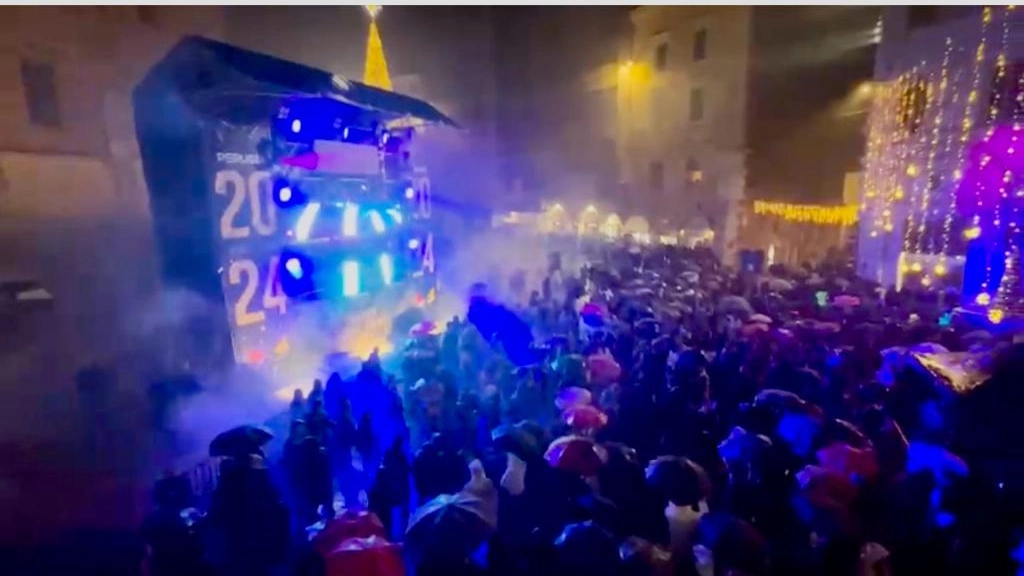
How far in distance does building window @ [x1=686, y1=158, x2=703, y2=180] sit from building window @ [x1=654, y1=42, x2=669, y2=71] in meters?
0.45

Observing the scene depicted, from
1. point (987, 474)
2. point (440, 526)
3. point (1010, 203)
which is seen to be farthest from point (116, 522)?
point (1010, 203)

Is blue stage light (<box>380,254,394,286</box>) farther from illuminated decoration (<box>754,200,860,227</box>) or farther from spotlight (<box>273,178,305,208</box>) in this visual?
illuminated decoration (<box>754,200,860,227</box>)

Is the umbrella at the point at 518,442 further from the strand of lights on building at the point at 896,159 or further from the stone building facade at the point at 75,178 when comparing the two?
the strand of lights on building at the point at 896,159

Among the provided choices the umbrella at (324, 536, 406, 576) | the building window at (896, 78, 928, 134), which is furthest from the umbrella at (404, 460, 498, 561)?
the building window at (896, 78, 928, 134)

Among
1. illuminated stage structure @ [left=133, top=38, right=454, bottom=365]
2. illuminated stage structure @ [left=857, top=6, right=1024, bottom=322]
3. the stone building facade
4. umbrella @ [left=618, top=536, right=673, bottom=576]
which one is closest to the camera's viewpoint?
umbrella @ [left=618, top=536, right=673, bottom=576]

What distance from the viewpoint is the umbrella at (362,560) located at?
8.13ft

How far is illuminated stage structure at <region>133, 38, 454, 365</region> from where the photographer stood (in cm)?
304

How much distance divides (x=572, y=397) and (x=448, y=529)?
1096 mm

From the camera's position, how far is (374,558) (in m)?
2.50

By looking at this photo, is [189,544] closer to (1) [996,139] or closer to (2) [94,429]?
(2) [94,429]

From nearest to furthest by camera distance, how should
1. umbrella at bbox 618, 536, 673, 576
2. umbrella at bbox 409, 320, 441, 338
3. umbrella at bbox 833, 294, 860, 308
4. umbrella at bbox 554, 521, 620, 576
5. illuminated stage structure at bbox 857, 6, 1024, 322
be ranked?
umbrella at bbox 554, 521, 620, 576 → umbrella at bbox 618, 536, 673, 576 → illuminated stage structure at bbox 857, 6, 1024, 322 → umbrella at bbox 409, 320, 441, 338 → umbrella at bbox 833, 294, 860, 308

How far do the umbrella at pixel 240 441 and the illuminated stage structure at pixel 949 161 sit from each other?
2.86 meters

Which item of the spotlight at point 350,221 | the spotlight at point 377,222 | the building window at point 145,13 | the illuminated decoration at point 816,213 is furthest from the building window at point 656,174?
the building window at point 145,13

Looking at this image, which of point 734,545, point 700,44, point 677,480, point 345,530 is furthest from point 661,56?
point 345,530
